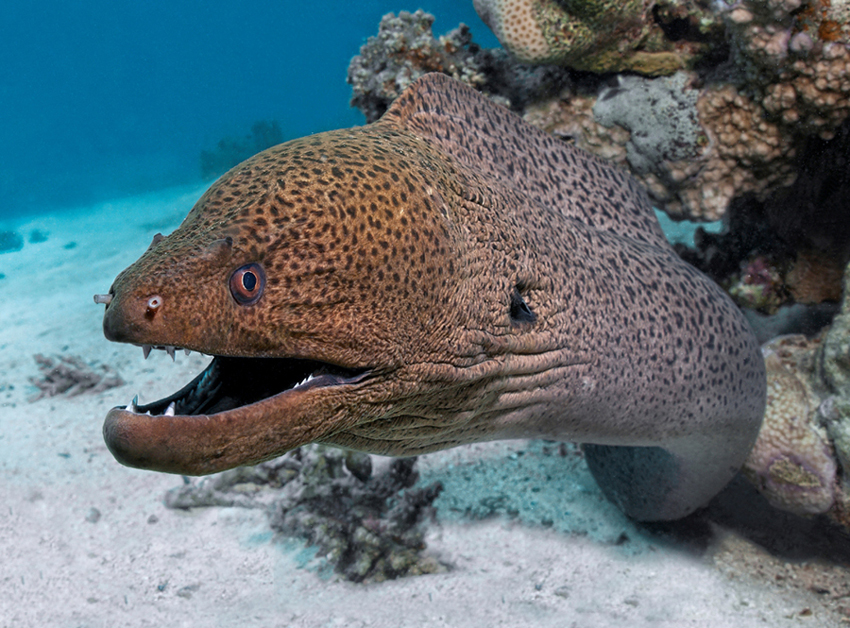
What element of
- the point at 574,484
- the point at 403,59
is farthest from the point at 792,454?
the point at 403,59

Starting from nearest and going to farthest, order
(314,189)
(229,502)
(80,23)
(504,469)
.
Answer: (314,189)
(229,502)
(504,469)
(80,23)

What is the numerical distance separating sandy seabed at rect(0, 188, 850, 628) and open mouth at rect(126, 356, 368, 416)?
1.73 metres

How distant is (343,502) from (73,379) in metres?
3.58

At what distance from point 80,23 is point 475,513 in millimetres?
100039

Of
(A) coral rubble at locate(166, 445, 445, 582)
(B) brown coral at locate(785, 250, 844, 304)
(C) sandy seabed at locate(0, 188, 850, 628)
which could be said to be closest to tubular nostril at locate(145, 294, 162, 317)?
(C) sandy seabed at locate(0, 188, 850, 628)

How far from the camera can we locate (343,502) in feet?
12.3

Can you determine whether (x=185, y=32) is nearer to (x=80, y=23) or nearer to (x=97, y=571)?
(x=80, y=23)

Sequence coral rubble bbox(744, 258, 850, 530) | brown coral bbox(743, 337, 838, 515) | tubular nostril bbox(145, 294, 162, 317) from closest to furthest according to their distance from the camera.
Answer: tubular nostril bbox(145, 294, 162, 317) → coral rubble bbox(744, 258, 850, 530) → brown coral bbox(743, 337, 838, 515)

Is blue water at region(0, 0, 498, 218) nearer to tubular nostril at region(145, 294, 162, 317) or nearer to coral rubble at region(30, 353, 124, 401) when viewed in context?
coral rubble at region(30, 353, 124, 401)

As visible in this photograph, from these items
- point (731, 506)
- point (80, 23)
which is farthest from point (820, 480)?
point (80, 23)

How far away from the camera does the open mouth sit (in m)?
1.39

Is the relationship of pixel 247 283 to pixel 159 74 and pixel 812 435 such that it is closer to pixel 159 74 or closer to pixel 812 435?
pixel 812 435

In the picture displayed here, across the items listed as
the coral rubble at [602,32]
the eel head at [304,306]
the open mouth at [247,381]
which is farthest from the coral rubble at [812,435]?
the open mouth at [247,381]

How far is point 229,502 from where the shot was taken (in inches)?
148
